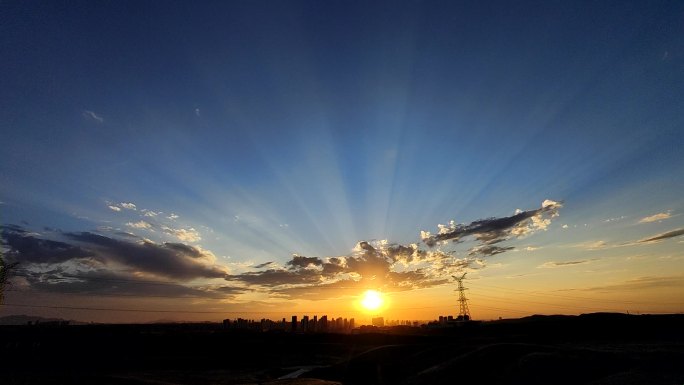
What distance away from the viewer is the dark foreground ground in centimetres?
2272

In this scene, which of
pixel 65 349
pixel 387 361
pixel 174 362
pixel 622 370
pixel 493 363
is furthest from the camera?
pixel 65 349

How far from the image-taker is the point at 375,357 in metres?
40.5

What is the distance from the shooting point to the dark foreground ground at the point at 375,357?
22.7m

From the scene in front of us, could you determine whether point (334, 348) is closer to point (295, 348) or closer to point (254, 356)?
point (295, 348)

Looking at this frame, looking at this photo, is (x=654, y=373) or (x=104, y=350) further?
(x=104, y=350)

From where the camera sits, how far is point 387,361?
3916 cm

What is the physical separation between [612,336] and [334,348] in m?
49.0

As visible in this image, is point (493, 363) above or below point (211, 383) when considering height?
above

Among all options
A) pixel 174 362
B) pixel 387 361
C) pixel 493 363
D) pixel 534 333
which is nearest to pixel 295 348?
pixel 174 362

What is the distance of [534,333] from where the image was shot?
223ft

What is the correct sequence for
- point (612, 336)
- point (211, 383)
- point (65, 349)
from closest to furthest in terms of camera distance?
1. point (211, 383)
2. point (612, 336)
3. point (65, 349)

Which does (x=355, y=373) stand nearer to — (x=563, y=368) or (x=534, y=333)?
(x=563, y=368)

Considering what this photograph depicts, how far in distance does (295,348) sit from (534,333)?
4698cm

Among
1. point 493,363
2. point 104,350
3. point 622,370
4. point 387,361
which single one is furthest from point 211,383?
point 104,350
